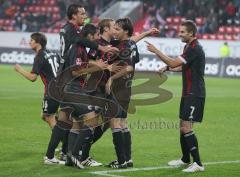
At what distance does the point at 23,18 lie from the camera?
47781mm

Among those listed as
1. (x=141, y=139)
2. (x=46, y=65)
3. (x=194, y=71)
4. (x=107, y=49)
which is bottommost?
(x=141, y=139)

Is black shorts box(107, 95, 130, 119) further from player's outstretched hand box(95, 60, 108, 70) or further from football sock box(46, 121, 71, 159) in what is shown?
football sock box(46, 121, 71, 159)

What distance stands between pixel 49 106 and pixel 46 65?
728 millimetres

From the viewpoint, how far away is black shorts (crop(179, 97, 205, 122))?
419 inches

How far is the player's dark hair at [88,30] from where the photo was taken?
10.7 m

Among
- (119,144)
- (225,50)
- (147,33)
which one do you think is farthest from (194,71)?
(225,50)

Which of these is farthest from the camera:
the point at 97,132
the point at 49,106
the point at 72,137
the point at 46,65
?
the point at 49,106

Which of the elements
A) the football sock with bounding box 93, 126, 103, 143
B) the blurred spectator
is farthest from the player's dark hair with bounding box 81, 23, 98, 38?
the blurred spectator

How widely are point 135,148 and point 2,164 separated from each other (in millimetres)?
3049

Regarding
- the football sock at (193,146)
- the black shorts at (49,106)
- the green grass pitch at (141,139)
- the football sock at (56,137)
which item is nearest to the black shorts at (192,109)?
the football sock at (193,146)

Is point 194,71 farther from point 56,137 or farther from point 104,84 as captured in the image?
point 56,137

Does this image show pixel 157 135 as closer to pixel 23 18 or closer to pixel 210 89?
pixel 210 89

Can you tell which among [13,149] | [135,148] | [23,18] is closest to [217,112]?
[135,148]

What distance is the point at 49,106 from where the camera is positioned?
1190 cm
